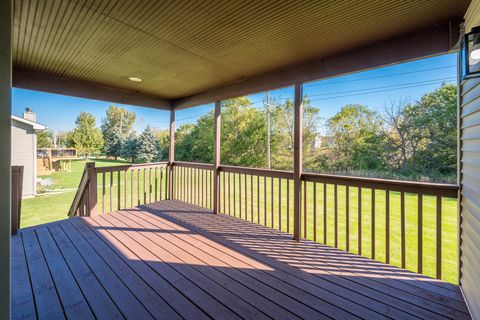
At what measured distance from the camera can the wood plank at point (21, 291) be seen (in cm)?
162

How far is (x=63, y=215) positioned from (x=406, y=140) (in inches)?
393

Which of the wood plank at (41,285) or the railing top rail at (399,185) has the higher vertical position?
the railing top rail at (399,185)

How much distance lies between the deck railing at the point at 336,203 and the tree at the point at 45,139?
214 inches

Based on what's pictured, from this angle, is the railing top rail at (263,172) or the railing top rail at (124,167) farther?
the railing top rail at (124,167)

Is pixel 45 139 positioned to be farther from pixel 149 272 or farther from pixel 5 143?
pixel 5 143

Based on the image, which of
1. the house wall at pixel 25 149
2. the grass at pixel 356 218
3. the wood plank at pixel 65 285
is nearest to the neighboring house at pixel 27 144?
the house wall at pixel 25 149

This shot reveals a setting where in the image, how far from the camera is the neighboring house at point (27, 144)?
6988mm

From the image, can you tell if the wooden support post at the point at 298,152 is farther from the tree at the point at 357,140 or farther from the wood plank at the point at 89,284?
the tree at the point at 357,140

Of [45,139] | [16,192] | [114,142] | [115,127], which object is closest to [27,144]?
[45,139]

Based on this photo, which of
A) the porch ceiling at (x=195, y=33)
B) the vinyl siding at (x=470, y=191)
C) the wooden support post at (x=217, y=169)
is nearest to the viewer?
the vinyl siding at (x=470, y=191)

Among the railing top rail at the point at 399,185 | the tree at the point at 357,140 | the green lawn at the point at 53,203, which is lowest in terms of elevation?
the green lawn at the point at 53,203

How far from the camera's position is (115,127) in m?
12.8

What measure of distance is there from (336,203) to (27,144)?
9490 mm

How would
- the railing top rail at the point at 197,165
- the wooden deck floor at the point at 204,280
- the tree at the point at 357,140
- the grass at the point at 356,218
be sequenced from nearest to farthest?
the wooden deck floor at the point at 204,280
the grass at the point at 356,218
the railing top rail at the point at 197,165
the tree at the point at 357,140
